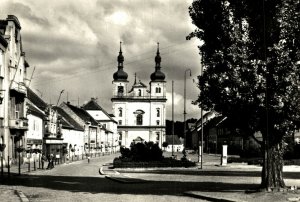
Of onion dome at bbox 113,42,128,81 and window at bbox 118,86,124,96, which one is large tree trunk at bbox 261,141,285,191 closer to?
window at bbox 118,86,124,96

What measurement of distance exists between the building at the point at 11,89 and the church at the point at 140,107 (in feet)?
343

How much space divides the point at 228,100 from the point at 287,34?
3511 mm

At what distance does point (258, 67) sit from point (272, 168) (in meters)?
4.19

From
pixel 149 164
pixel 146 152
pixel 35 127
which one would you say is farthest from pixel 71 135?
pixel 149 164

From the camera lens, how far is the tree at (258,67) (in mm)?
18766

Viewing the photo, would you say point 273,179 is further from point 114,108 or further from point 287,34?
point 114,108

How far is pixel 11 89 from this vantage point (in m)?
42.8

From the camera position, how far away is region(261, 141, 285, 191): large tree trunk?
63.9 feet

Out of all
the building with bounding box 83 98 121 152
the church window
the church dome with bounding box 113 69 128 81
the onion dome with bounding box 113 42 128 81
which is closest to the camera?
the building with bounding box 83 98 121 152

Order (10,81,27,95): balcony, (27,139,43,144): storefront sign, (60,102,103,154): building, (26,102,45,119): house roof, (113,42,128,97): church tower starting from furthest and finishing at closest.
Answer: (113,42,128,97): church tower < (60,102,103,154): building < (26,102,45,119): house roof < (27,139,43,144): storefront sign < (10,81,27,95): balcony

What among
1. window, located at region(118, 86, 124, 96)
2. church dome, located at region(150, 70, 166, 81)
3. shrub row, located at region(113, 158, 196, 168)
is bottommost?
shrub row, located at region(113, 158, 196, 168)

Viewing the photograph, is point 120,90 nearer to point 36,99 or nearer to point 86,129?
point 86,129

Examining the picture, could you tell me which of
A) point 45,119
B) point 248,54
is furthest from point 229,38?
point 45,119

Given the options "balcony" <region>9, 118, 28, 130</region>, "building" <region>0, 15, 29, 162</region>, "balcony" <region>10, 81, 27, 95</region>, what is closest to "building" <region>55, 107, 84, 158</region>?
"balcony" <region>9, 118, 28, 130</region>
